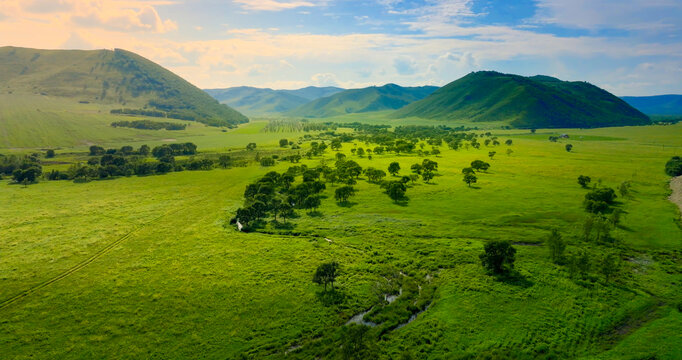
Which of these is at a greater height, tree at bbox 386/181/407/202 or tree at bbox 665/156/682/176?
tree at bbox 665/156/682/176

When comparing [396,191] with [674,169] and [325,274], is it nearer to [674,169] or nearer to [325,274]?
[325,274]

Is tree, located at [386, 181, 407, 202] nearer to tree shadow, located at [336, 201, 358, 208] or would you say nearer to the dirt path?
tree shadow, located at [336, 201, 358, 208]

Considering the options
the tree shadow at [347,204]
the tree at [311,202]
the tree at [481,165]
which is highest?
the tree at [481,165]

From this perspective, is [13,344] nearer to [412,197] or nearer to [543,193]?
[412,197]

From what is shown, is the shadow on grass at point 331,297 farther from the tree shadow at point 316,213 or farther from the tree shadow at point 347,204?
the tree shadow at point 347,204

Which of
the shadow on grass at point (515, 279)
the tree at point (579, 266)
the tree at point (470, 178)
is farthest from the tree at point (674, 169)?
the shadow on grass at point (515, 279)

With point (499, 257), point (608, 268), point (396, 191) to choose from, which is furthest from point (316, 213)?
point (608, 268)

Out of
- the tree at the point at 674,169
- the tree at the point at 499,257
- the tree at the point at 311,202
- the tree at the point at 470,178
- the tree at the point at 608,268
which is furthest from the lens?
the tree at the point at 674,169

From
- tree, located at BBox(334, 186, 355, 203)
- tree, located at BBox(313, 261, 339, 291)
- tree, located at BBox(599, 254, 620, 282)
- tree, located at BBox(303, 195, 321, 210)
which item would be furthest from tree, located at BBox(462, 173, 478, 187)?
tree, located at BBox(313, 261, 339, 291)
